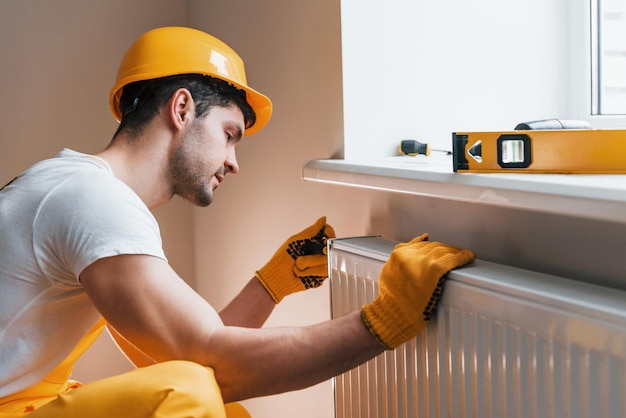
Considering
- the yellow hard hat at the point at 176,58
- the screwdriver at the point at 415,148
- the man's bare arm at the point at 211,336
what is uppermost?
the yellow hard hat at the point at 176,58

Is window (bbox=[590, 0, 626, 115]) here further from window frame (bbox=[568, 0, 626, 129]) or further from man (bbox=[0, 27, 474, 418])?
man (bbox=[0, 27, 474, 418])

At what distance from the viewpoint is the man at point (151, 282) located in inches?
43.9

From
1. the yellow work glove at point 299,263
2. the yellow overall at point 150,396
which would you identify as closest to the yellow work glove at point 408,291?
the yellow overall at point 150,396

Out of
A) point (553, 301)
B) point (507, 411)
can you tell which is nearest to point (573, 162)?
point (553, 301)

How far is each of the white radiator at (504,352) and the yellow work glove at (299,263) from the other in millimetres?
A: 240

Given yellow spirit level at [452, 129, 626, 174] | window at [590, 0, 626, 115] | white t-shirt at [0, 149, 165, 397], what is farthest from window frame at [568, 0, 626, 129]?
white t-shirt at [0, 149, 165, 397]

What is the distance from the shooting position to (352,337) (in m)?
1.18

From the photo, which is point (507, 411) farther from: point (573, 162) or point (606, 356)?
point (573, 162)

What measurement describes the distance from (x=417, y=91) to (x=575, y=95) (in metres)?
0.40

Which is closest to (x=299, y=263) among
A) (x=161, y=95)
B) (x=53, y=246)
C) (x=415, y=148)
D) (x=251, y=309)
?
(x=251, y=309)

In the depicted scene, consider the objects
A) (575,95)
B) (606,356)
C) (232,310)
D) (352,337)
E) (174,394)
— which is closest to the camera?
(606,356)

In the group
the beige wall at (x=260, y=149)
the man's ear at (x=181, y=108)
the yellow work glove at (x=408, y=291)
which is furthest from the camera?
the man's ear at (x=181, y=108)

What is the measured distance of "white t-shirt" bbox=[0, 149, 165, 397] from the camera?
1150 mm

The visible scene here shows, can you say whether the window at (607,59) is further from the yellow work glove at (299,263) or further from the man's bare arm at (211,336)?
the man's bare arm at (211,336)
